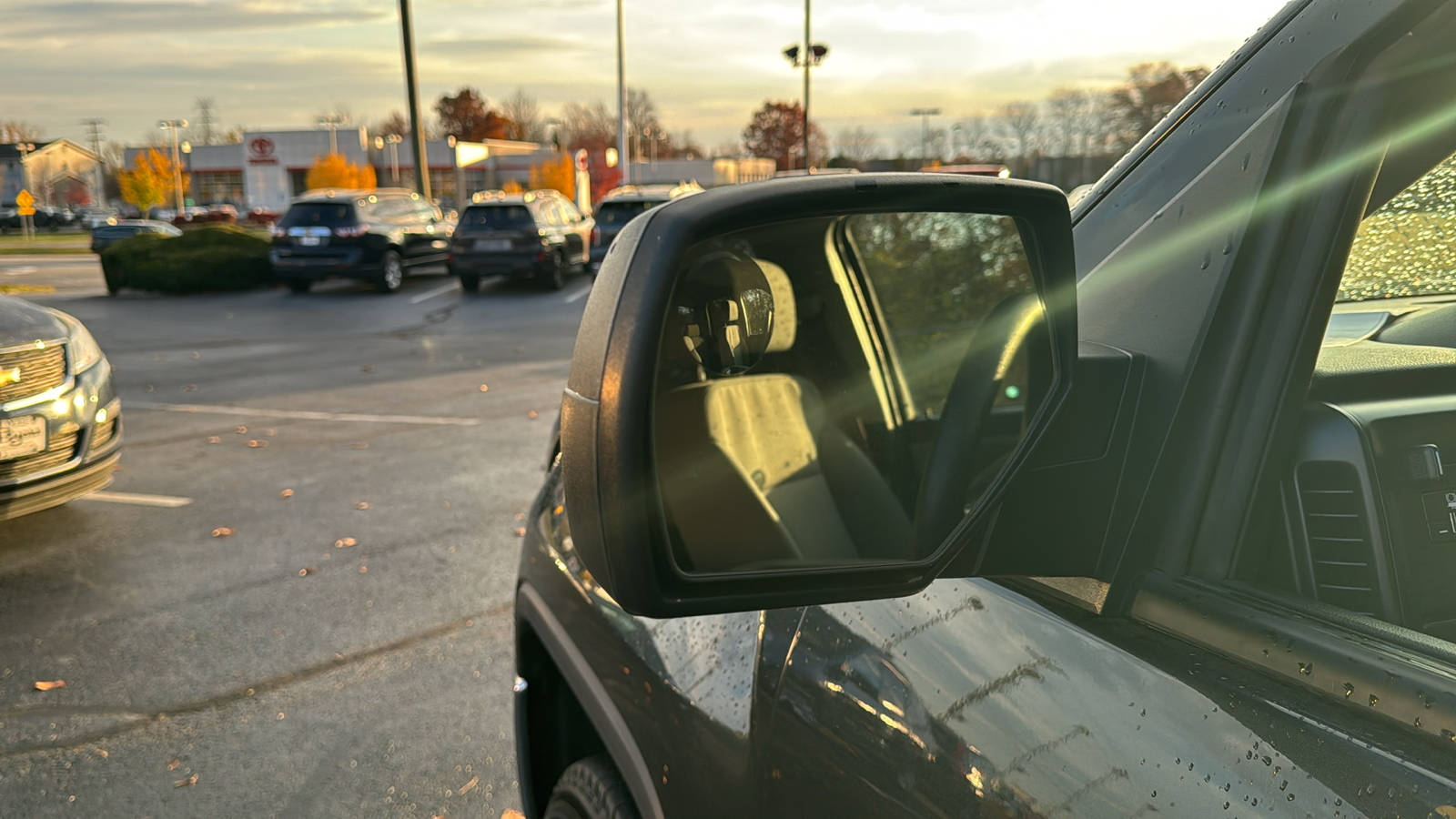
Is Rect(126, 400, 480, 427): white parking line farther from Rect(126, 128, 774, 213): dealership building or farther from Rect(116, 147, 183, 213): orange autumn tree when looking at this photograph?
Rect(126, 128, 774, 213): dealership building

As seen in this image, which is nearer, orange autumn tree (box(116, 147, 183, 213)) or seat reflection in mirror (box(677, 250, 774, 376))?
seat reflection in mirror (box(677, 250, 774, 376))

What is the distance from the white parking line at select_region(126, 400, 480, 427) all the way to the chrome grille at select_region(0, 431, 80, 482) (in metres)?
3.26

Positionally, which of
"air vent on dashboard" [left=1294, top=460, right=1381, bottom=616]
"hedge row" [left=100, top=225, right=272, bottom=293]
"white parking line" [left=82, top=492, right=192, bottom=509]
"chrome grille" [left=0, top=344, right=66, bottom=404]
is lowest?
"white parking line" [left=82, top=492, right=192, bottom=509]

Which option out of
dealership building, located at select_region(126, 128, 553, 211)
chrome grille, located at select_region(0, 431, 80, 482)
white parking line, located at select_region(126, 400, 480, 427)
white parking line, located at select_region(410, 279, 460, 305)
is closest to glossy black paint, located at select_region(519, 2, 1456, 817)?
chrome grille, located at select_region(0, 431, 80, 482)

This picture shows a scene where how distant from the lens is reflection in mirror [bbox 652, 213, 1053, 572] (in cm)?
113

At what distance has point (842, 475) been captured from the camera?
2074mm

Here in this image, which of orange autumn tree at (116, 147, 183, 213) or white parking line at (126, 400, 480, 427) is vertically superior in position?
orange autumn tree at (116, 147, 183, 213)

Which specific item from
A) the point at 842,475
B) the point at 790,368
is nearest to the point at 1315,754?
the point at 842,475

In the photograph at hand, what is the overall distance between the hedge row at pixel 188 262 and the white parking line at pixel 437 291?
10.3ft

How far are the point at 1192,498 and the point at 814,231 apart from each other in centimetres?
132

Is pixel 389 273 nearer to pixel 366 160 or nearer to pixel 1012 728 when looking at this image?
pixel 1012 728

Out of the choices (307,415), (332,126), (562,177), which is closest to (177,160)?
(332,126)

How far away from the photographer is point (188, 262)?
63.4ft

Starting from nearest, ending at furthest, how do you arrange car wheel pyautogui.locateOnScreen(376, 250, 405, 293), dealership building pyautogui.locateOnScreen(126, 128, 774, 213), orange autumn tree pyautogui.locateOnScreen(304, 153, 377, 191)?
car wheel pyautogui.locateOnScreen(376, 250, 405, 293)
orange autumn tree pyautogui.locateOnScreen(304, 153, 377, 191)
dealership building pyautogui.locateOnScreen(126, 128, 774, 213)
